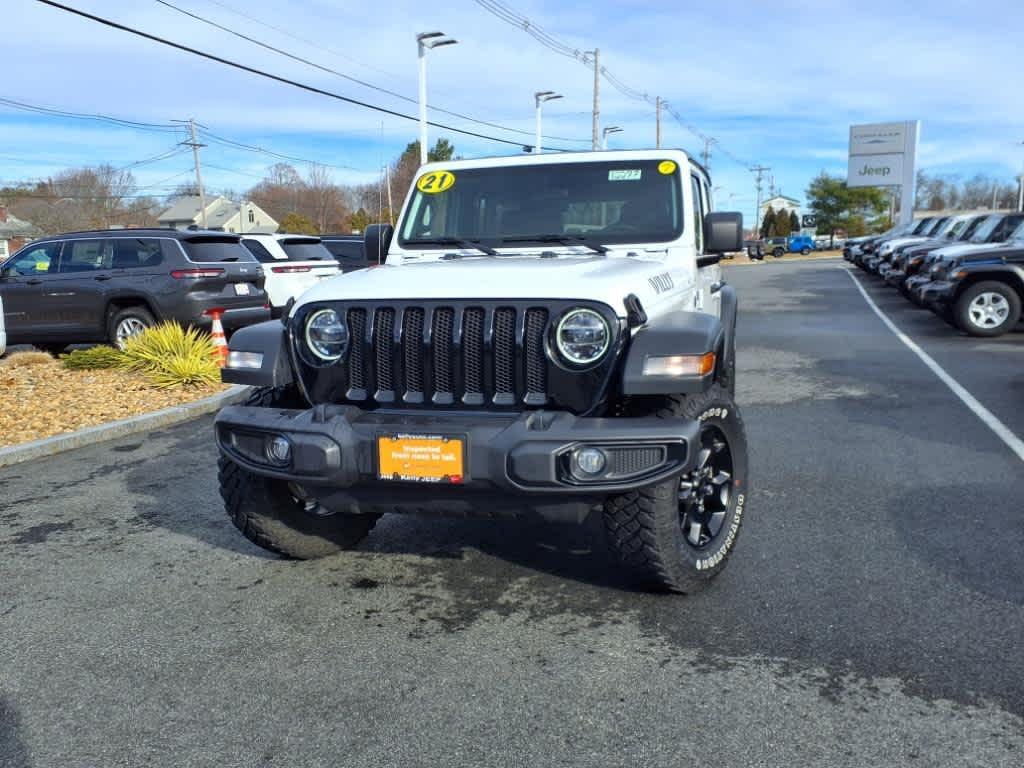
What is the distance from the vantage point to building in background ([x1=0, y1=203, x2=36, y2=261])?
245ft

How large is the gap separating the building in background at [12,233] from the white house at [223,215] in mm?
13503

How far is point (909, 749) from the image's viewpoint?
9.11ft

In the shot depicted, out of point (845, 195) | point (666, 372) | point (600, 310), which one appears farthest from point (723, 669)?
point (845, 195)

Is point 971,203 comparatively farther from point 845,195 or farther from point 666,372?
point 666,372

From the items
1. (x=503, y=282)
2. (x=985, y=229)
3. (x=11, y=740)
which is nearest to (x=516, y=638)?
(x=503, y=282)

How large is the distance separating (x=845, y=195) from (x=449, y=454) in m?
87.5

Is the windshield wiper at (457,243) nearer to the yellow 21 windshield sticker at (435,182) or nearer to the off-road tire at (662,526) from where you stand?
the yellow 21 windshield sticker at (435,182)

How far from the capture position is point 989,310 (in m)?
13.2

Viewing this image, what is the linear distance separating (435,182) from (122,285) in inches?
311

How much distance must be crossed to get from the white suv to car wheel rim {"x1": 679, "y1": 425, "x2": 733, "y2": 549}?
37.5 ft

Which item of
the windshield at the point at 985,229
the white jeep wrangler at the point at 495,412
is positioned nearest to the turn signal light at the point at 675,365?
the white jeep wrangler at the point at 495,412

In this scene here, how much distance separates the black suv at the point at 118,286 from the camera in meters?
11.9

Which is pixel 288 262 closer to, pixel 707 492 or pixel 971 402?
pixel 971 402

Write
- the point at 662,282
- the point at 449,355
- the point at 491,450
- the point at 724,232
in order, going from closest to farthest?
1. the point at 491,450
2. the point at 449,355
3. the point at 662,282
4. the point at 724,232
